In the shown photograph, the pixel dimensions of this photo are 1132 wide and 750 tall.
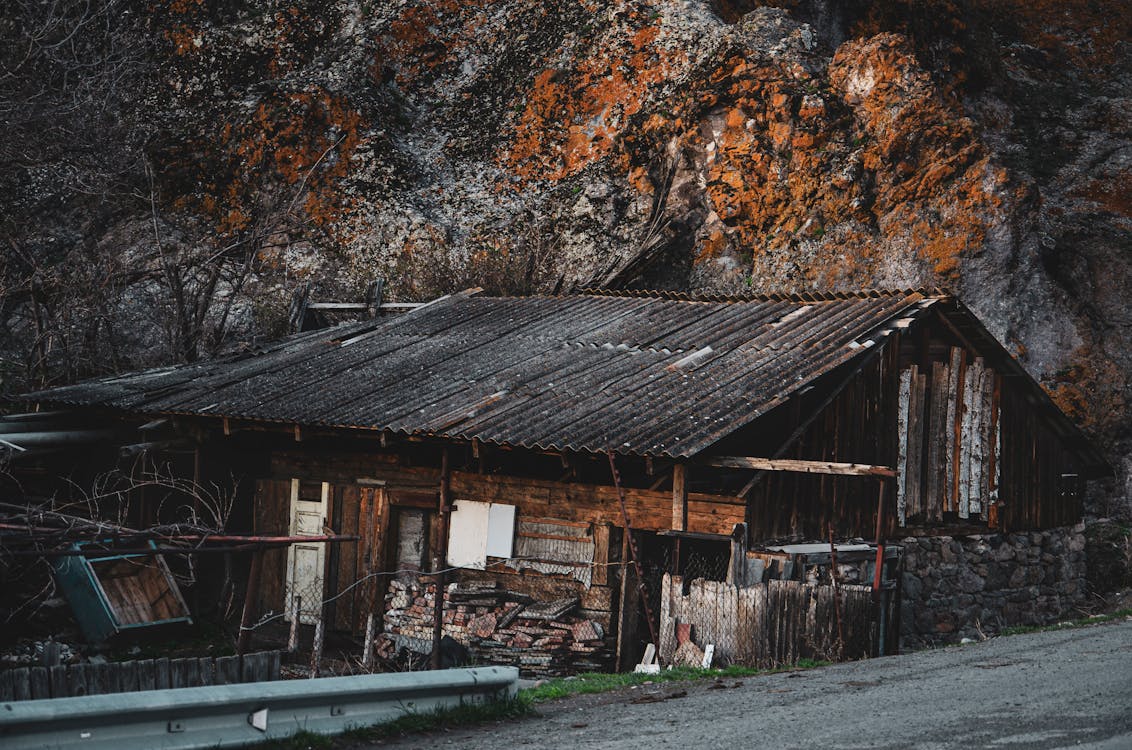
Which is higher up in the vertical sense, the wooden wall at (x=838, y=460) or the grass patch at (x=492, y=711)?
the wooden wall at (x=838, y=460)

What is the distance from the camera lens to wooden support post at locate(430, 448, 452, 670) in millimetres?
13102

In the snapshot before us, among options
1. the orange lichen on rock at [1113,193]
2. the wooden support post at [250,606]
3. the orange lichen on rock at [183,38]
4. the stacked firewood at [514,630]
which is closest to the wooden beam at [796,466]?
the stacked firewood at [514,630]

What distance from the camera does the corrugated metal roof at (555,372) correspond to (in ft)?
41.4

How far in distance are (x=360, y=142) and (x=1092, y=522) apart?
62.7ft

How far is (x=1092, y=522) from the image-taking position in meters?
20.1

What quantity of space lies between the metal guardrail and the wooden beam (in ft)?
15.9

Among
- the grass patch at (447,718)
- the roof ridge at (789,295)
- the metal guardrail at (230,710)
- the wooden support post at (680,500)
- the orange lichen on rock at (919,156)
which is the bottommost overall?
the grass patch at (447,718)

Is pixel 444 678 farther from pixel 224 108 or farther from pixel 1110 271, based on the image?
pixel 224 108

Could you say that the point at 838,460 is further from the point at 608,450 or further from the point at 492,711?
the point at 492,711

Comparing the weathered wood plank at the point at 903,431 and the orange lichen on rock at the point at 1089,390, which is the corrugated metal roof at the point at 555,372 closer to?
the weathered wood plank at the point at 903,431

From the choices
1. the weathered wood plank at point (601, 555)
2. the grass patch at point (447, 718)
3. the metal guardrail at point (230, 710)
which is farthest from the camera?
the weathered wood plank at point (601, 555)

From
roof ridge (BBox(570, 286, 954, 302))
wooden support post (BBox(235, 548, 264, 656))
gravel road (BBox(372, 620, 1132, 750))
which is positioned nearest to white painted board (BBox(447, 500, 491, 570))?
gravel road (BBox(372, 620, 1132, 750))

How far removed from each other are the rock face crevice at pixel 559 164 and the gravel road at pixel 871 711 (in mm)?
13592

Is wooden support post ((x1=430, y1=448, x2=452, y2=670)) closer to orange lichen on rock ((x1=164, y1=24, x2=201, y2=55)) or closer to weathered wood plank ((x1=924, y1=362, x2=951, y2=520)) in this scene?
weathered wood plank ((x1=924, y1=362, x2=951, y2=520))
